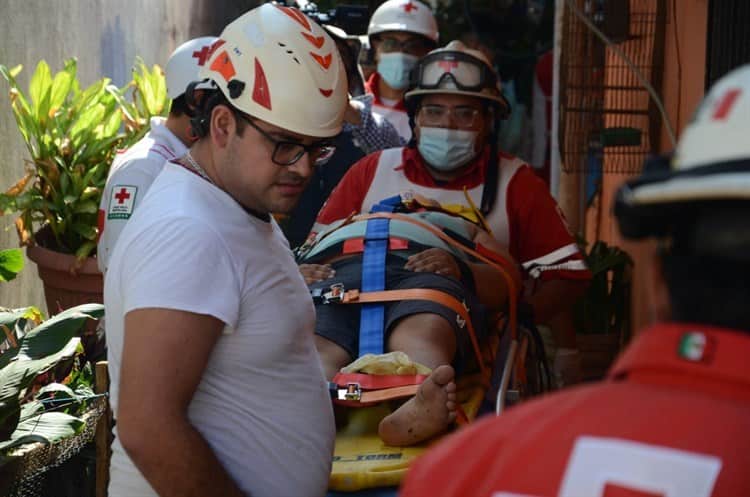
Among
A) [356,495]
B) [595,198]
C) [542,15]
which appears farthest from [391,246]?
[542,15]

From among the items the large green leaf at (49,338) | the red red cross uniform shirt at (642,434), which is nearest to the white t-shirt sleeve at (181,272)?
the red red cross uniform shirt at (642,434)

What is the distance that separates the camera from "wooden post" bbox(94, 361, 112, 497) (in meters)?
3.94

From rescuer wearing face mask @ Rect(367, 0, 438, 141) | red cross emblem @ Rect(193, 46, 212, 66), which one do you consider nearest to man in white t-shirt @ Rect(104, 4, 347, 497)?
red cross emblem @ Rect(193, 46, 212, 66)

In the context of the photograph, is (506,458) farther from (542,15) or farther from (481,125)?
(542,15)

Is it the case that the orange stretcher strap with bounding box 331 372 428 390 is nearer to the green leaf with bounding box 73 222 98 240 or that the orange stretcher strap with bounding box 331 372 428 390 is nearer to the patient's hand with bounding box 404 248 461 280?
the patient's hand with bounding box 404 248 461 280

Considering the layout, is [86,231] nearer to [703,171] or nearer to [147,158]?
[147,158]

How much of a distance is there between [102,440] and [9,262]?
3.46 ft

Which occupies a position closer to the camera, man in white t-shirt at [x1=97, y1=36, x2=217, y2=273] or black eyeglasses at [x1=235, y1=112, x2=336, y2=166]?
black eyeglasses at [x1=235, y1=112, x2=336, y2=166]

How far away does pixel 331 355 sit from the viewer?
154 inches

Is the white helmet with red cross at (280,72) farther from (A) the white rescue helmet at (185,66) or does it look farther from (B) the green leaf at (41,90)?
(B) the green leaf at (41,90)

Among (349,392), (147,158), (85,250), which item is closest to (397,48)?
(85,250)

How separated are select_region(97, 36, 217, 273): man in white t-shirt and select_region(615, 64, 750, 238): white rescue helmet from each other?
2.61 metres

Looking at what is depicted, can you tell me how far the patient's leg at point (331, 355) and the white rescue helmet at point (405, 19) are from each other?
3309 mm

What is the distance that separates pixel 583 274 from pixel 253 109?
2.58 meters
